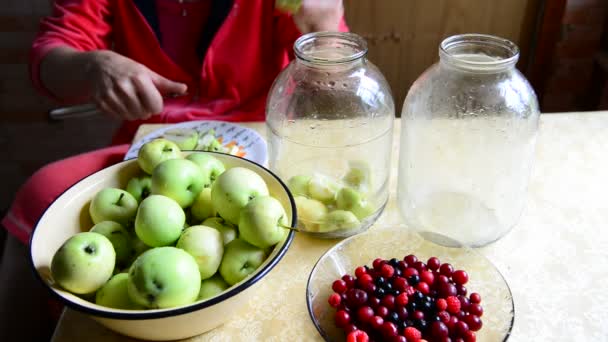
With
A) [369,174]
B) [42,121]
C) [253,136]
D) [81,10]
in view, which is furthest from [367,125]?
[42,121]

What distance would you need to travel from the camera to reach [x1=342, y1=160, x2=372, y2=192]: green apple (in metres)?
0.69

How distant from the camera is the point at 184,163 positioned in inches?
22.5

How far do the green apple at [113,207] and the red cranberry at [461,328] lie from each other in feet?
1.14

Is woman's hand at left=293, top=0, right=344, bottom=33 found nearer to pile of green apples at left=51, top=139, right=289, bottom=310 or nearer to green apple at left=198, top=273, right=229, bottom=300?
pile of green apples at left=51, top=139, right=289, bottom=310

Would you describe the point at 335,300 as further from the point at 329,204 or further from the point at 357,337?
the point at 329,204

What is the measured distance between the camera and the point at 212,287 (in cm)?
51

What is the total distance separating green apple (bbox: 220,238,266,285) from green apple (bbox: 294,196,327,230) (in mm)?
128

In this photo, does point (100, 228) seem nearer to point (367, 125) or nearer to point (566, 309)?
point (367, 125)

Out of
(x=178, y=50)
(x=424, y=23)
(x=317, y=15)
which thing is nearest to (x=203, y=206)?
(x=317, y=15)

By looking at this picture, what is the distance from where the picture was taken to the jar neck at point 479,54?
54cm

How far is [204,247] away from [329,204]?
0.66 feet

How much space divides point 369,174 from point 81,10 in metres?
0.70

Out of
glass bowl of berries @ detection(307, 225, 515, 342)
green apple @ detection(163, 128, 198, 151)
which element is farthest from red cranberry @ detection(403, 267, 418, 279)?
green apple @ detection(163, 128, 198, 151)

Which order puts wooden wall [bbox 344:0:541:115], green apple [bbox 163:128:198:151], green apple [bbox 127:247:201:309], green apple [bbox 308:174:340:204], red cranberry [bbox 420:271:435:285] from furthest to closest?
1. wooden wall [bbox 344:0:541:115]
2. green apple [bbox 163:128:198:151]
3. green apple [bbox 308:174:340:204]
4. red cranberry [bbox 420:271:435:285]
5. green apple [bbox 127:247:201:309]
